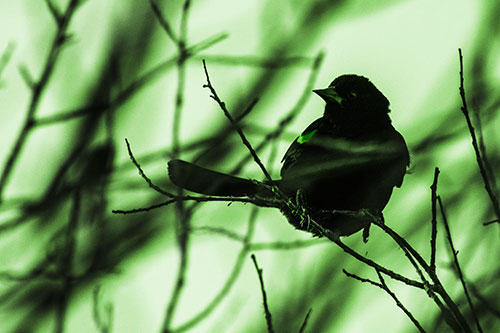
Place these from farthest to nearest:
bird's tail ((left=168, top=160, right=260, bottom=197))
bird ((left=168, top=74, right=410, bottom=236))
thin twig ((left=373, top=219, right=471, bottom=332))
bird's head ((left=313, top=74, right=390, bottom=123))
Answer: bird's head ((left=313, top=74, right=390, bottom=123)) < bird ((left=168, top=74, right=410, bottom=236)) < bird's tail ((left=168, top=160, right=260, bottom=197)) < thin twig ((left=373, top=219, right=471, bottom=332))

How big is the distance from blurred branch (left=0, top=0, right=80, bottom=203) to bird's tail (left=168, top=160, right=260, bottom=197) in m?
0.95

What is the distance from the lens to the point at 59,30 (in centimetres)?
374

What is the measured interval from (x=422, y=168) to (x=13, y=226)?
2374mm

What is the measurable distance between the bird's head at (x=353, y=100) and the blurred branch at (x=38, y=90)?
61.2 inches

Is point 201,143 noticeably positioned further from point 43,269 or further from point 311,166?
point 43,269

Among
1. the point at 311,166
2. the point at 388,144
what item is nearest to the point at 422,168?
the point at 388,144

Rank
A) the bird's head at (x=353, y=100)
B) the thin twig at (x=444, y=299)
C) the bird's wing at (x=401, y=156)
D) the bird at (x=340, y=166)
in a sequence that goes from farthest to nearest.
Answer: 1. the bird's head at (x=353, y=100)
2. the bird's wing at (x=401, y=156)
3. the bird at (x=340, y=166)
4. the thin twig at (x=444, y=299)

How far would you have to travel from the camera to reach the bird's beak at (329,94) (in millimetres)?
4035

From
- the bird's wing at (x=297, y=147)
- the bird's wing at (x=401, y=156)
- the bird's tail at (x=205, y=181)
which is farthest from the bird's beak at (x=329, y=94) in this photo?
the bird's tail at (x=205, y=181)

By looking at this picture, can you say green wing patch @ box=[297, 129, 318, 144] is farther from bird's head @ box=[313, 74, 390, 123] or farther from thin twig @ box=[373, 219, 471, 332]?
thin twig @ box=[373, 219, 471, 332]

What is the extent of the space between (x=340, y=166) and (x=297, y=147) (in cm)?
48

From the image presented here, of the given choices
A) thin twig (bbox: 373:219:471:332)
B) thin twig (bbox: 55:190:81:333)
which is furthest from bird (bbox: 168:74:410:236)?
thin twig (bbox: 373:219:471:332)

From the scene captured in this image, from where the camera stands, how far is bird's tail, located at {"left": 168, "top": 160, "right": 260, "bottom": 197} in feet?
10.9

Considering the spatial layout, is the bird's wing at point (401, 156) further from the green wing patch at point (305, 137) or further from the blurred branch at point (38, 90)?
the blurred branch at point (38, 90)
